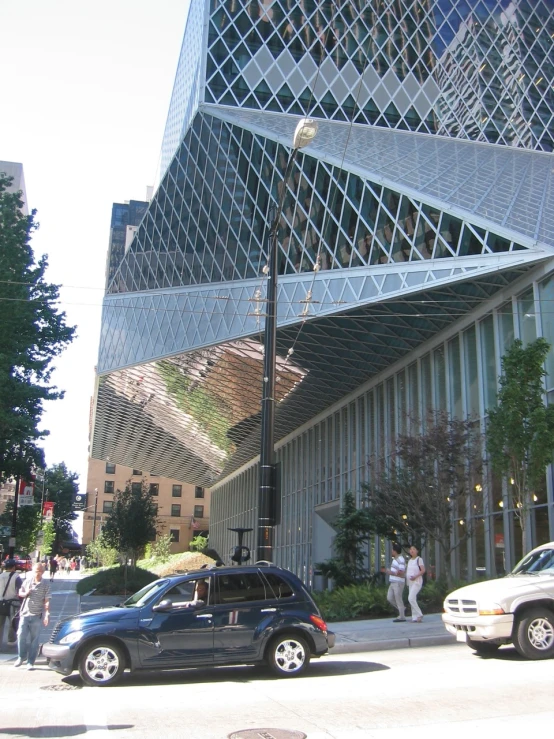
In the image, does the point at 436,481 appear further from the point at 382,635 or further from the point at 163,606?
the point at 163,606

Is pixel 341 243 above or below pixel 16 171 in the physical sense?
below

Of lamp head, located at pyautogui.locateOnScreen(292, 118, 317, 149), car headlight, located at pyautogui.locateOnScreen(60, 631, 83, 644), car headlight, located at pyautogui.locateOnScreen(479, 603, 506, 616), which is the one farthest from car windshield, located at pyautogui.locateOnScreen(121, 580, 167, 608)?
lamp head, located at pyautogui.locateOnScreen(292, 118, 317, 149)

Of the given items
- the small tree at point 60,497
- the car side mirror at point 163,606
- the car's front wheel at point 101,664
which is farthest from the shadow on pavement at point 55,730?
the small tree at point 60,497

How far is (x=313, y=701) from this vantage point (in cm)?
901

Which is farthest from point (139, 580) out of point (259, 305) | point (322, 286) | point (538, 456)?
point (538, 456)

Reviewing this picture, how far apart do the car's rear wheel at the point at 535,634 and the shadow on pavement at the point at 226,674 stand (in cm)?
203

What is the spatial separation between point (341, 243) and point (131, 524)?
1136 inches

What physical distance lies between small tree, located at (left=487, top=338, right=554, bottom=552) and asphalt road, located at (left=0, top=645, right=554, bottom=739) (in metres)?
5.96

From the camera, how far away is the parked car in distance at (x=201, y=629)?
1052cm

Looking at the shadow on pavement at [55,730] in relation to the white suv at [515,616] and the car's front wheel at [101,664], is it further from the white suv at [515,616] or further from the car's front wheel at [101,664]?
the white suv at [515,616]

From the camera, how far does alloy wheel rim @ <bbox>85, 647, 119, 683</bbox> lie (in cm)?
1041

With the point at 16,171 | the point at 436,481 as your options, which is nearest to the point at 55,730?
the point at 436,481

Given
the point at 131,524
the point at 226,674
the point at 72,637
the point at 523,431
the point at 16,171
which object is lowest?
the point at 226,674

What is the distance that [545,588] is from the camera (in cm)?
1124
